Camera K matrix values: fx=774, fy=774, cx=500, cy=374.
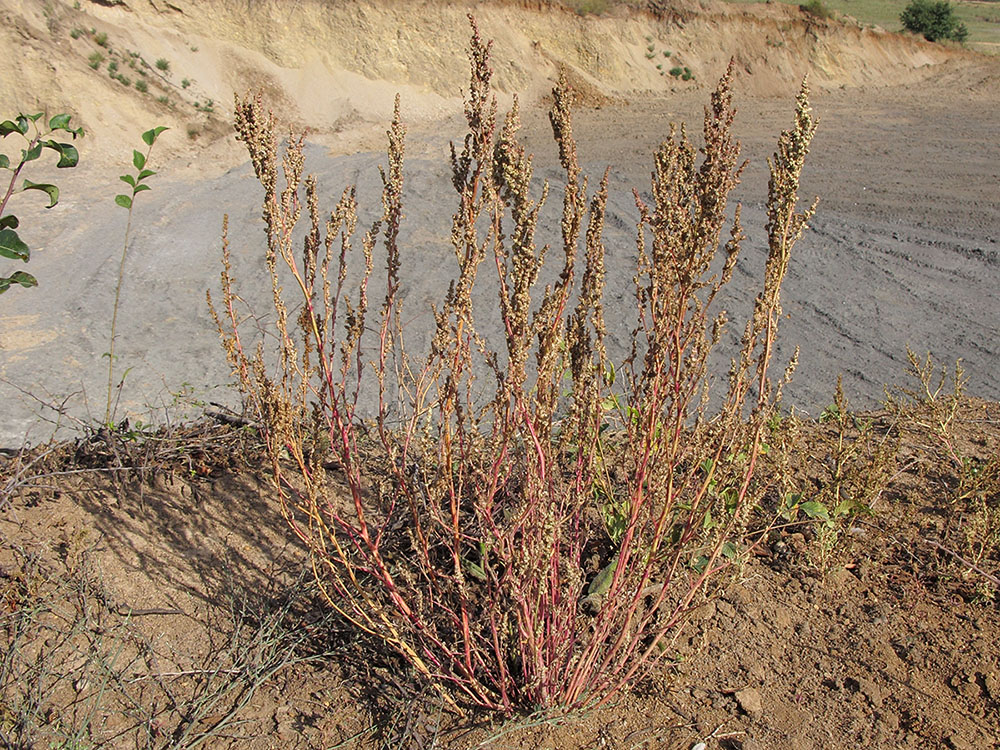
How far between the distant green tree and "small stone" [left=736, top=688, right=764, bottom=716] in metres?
31.8

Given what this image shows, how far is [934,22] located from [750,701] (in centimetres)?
3285

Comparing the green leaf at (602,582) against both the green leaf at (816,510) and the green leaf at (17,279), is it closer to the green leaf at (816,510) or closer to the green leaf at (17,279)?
the green leaf at (816,510)

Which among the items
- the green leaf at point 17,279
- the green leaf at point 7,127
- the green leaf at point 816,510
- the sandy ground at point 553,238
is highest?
the green leaf at point 7,127

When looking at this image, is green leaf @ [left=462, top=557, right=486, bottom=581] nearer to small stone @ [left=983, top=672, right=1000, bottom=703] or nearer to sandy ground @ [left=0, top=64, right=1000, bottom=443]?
small stone @ [left=983, top=672, right=1000, bottom=703]

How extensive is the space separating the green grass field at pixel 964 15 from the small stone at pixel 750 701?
31.9 metres

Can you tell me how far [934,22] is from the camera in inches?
1104

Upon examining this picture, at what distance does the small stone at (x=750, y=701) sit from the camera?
7.30ft

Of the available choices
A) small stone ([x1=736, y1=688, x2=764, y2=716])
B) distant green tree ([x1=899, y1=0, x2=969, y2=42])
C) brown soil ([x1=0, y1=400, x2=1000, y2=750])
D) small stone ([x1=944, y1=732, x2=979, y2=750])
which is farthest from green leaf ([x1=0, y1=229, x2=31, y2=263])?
distant green tree ([x1=899, y1=0, x2=969, y2=42])

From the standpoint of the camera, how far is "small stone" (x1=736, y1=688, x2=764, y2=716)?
7.30 feet

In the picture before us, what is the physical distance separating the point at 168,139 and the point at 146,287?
6.65m

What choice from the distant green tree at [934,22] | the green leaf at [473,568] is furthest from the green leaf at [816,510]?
the distant green tree at [934,22]

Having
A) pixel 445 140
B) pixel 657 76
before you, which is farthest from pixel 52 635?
pixel 657 76

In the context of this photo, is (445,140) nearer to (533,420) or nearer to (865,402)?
(865,402)

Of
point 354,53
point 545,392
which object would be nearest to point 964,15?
point 354,53
